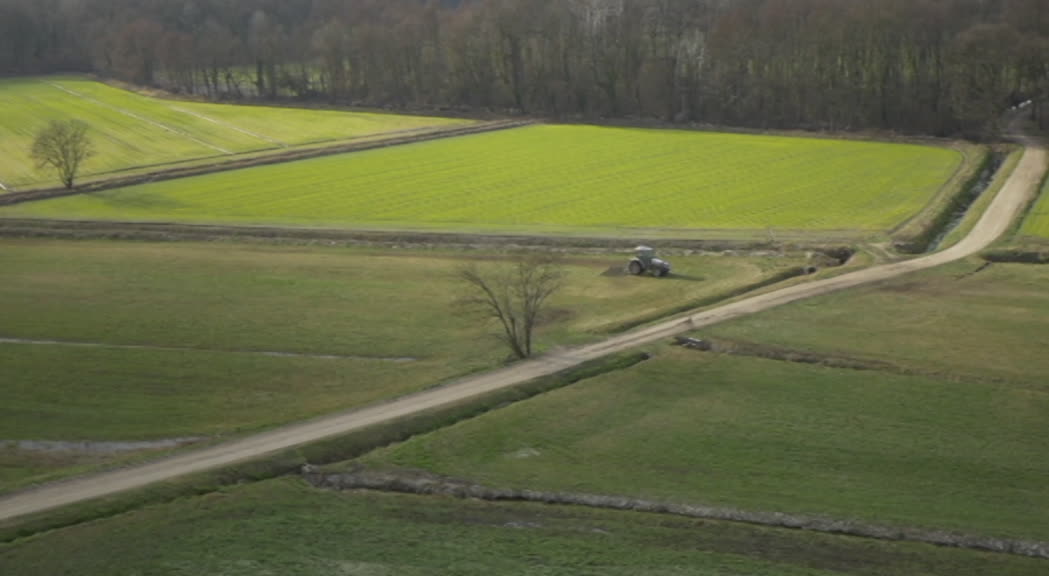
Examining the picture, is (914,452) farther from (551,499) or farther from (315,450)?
(315,450)

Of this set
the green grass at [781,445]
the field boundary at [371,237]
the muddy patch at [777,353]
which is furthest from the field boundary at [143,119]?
the green grass at [781,445]

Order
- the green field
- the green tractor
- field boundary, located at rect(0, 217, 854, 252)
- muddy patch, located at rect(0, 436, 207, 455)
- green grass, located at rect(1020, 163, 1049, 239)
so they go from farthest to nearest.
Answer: the green field → green grass, located at rect(1020, 163, 1049, 239) → field boundary, located at rect(0, 217, 854, 252) → the green tractor → muddy patch, located at rect(0, 436, 207, 455)

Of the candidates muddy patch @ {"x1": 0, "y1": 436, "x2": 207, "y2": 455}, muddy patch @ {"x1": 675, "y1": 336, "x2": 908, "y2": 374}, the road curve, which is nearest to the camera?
the road curve

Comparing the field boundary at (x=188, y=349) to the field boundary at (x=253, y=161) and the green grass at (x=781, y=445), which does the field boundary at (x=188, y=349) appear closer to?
the green grass at (x=781, y=445)

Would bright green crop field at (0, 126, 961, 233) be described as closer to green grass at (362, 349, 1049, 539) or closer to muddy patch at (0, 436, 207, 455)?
green grass at (362, 349, 1049, 539)

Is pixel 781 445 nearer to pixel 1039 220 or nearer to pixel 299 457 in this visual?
pixel 299 457

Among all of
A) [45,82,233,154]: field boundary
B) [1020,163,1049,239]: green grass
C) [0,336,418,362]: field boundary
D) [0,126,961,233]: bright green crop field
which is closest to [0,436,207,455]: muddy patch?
[0,336,418,362]: field boundary
